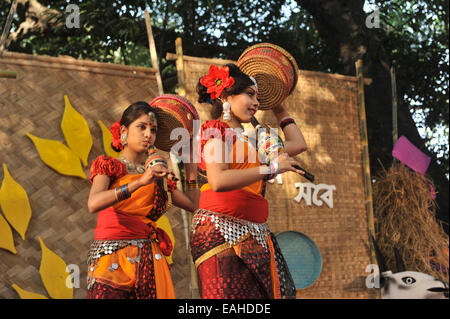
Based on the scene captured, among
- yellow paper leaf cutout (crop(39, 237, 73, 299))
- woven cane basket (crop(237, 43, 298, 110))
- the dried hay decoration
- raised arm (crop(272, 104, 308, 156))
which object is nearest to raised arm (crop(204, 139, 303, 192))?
raised arm (crop(272, 104, 308, 156))

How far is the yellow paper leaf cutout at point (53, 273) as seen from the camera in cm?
426

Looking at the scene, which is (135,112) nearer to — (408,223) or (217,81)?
(217,81)

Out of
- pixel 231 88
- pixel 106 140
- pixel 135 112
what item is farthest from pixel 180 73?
pixel 231 88

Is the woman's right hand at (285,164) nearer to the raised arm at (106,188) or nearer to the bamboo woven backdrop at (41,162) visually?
the raised arm at (106,188)

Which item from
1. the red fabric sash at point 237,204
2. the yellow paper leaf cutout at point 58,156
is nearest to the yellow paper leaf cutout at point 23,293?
the yellow paper leaf cutout at point 58,156

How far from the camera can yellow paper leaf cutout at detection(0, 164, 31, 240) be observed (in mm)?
4254

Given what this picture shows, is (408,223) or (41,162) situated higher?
(41,162)

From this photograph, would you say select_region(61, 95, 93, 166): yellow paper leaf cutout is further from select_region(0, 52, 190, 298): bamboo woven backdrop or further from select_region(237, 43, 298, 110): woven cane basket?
select_region(237, 43, 298, 110): woven cane basket

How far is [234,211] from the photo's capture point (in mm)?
2395

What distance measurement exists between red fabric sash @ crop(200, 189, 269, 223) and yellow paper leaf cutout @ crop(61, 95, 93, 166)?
7.90 feet

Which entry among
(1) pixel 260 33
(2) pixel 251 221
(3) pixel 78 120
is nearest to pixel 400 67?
(1) pixel 260 33

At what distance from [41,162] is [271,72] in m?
2.36

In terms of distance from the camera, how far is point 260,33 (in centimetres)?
795

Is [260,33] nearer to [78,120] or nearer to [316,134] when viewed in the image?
[316,134]
